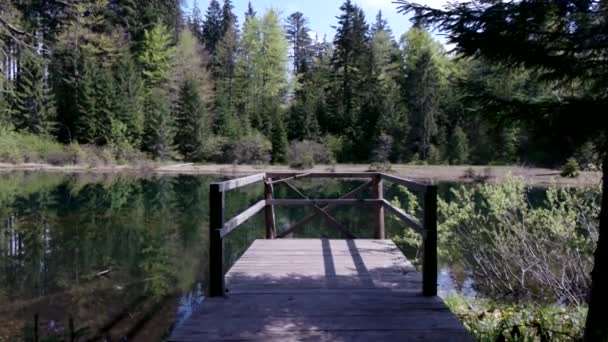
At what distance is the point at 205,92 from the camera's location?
40938 millimetres

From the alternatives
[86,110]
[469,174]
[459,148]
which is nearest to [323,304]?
[469,174]

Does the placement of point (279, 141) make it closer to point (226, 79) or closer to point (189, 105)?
point (189, 105)

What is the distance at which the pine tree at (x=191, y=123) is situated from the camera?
125 ft

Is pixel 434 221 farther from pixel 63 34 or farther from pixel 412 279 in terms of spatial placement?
pixel 63 34

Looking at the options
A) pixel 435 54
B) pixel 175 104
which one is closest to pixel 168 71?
pixel 175 104

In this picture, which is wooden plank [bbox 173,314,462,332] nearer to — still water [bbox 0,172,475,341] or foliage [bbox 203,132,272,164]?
still water [bbox 0,172,475,341]

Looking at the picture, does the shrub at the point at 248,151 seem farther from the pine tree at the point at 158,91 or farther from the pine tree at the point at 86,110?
the pine tree at the point at 86,110

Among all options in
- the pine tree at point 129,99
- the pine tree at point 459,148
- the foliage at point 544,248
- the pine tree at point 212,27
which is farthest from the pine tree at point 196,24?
the foliage at point 544,248

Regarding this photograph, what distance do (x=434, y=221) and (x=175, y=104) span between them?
38.0 m

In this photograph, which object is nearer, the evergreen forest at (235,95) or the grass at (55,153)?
the grass at (55,153)

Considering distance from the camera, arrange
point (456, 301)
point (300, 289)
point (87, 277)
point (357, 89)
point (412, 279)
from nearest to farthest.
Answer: point (300, 289)
point (412, 279)
point (456, 301)
point (87, 277)
point (357, 89)

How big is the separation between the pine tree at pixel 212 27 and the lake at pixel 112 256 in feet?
106

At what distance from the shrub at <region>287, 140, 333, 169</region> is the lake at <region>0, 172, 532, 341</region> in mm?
12372

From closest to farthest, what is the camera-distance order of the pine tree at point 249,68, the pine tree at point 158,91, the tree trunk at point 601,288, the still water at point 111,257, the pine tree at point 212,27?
the tree trunk at point 601,288 < the still water at point 111,257 < the pine tree at point 158,91 < the pine tree at point 249,68 < the pine tree at point 212,27
